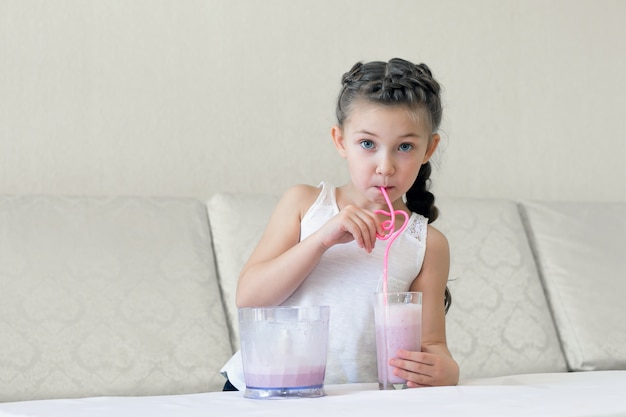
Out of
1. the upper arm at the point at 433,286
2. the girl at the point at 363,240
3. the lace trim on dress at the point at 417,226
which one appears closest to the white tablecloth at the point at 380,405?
the girl at the point at 363,240

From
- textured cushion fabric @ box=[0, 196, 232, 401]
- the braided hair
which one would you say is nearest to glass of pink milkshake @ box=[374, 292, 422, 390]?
the braided hair

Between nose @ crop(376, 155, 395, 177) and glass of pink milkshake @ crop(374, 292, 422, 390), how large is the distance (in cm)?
23

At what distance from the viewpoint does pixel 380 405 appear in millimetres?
995

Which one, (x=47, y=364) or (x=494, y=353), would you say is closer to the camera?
(x=47, y=364)

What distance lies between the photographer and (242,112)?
2.44 m

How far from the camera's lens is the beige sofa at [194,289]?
1.91 meters

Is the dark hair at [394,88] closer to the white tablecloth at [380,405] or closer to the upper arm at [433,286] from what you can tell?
the upper arm at [433,286]

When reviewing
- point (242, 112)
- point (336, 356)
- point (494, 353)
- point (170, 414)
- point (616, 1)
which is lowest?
point (494, 353)

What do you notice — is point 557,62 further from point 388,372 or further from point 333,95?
point 388,372

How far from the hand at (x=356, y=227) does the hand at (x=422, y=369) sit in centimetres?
16

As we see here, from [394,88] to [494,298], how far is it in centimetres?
106

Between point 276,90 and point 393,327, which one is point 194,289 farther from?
point 393,327

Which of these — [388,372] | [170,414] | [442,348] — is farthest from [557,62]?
[170,414]

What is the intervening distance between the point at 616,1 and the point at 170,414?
2.50 m
